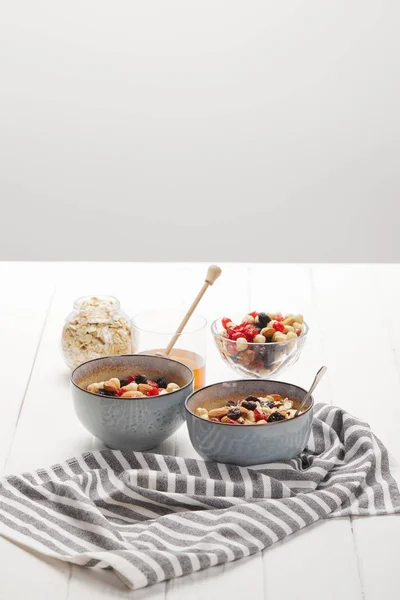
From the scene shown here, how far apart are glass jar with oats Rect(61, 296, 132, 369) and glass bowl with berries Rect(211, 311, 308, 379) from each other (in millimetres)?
170

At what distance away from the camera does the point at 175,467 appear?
137cm

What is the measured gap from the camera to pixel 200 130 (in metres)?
3.97

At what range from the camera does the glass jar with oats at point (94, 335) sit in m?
1.73

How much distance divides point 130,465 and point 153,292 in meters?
0.88

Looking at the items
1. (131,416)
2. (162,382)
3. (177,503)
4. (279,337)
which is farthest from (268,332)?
(177,503)

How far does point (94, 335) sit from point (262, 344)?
0.30 m

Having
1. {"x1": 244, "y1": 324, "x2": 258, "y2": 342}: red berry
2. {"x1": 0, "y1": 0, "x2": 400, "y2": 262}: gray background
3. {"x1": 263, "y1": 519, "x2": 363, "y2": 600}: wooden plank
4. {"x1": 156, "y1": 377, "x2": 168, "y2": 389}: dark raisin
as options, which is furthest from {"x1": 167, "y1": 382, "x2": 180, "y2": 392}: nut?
{"x1": 0, "y1": 0, "x2": 400, "y2": 262}: gray background

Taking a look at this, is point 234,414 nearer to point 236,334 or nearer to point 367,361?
point 236,334

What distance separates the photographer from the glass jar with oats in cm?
173

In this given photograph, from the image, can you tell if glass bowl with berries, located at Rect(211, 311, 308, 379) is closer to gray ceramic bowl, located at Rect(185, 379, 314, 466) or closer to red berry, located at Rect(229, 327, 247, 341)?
red berry, located at Rect(229, 327, 247, 341)

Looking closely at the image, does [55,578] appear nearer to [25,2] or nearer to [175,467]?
[175,467]

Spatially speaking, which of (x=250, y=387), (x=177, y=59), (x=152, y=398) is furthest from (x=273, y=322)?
(x=177, y=59)

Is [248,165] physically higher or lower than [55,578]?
higher

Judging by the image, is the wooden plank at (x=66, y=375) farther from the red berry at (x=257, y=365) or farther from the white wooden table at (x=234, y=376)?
the red berry at (x=257, y=365)
